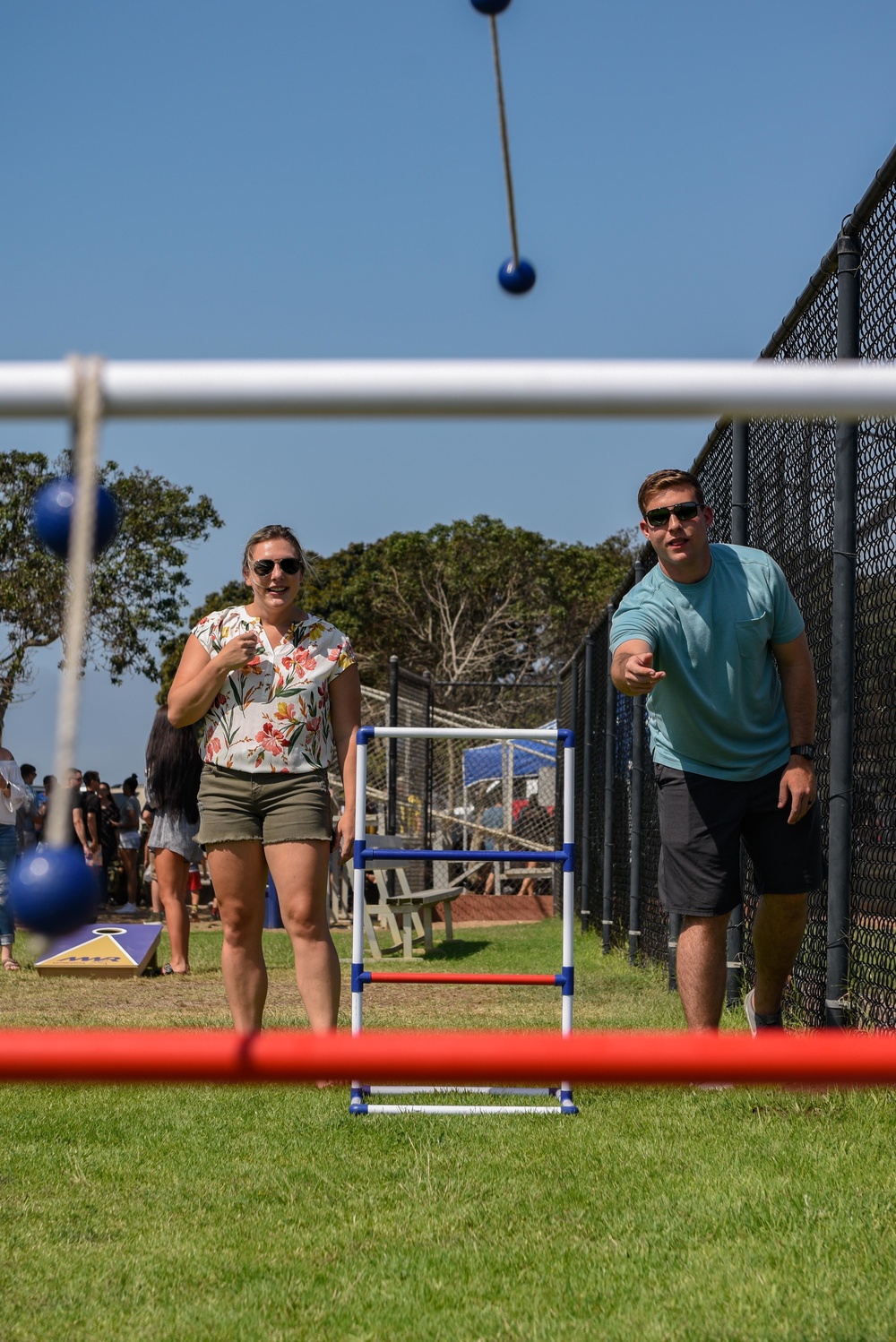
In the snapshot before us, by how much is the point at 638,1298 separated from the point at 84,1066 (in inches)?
56.5

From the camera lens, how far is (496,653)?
2636cm

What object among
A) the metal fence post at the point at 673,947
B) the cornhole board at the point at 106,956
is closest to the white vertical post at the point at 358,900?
the metal fence post at the point at 673,947

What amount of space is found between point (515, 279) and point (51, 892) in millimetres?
2690

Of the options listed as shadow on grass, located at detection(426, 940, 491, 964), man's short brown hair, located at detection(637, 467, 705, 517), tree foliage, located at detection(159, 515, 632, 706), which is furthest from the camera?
tree foliage, located at detection(159, 515, 632, 706)

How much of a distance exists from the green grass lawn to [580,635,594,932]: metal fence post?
6527 mm

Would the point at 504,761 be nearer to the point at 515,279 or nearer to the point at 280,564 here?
the point at 280,564

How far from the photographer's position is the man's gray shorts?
3688 millimetres

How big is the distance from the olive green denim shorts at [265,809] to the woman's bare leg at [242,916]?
5 centimetres

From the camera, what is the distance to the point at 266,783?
13.0 feet

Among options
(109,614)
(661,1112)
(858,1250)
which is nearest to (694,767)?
(661,1112)

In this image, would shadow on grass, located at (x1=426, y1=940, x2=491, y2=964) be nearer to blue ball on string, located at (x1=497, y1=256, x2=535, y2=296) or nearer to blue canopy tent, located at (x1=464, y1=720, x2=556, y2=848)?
blue canopy tent, located at (x1=464, y1=720, x2=556, y2=848)

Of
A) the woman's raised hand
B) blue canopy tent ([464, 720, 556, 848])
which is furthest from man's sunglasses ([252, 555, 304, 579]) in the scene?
blue canopy tent ([464, 720, 556, 848])

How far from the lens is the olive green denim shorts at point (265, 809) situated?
3.96 metres

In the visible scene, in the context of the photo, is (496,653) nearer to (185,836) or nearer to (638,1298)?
(185,836)
